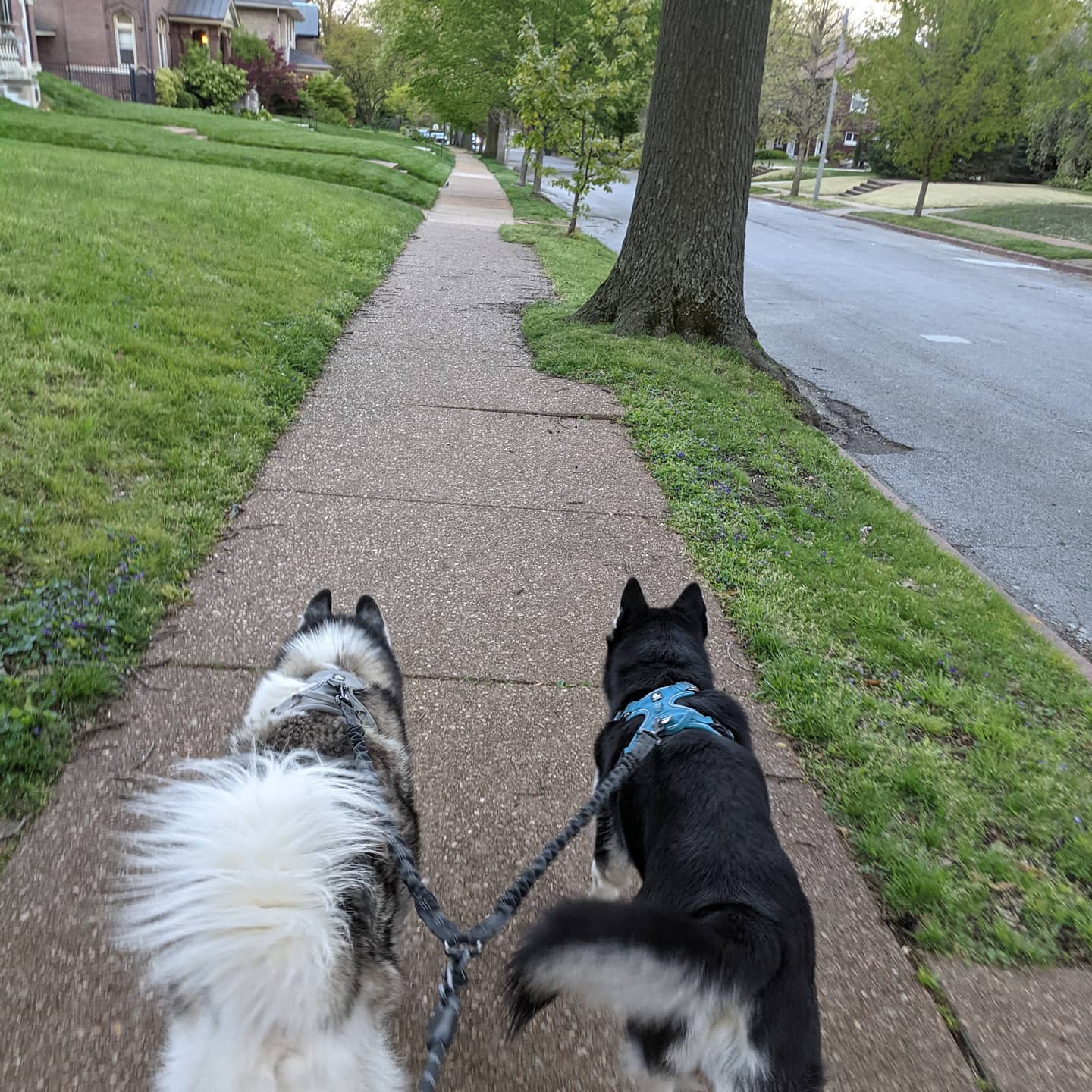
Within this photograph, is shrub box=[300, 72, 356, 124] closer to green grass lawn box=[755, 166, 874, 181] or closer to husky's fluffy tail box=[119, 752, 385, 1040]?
green grass lawn box=[755, 166, 874, 181]

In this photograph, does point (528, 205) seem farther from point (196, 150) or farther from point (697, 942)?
point (697, 942)

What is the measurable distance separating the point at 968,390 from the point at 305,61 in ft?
235

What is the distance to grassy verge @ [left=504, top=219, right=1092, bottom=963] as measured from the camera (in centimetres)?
274

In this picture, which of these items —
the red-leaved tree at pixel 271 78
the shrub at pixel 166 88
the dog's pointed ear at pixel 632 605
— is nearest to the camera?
the dog's pointed ear at pixel 632 605

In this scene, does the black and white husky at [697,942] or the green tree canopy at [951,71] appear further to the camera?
the green tree canopy at [951,71]

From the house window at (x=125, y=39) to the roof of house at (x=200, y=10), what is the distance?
6.89 meters

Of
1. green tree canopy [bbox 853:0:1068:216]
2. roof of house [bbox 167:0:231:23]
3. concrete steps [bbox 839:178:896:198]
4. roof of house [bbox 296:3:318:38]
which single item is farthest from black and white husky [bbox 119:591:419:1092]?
roof of house [bbox 296:3:318:38]

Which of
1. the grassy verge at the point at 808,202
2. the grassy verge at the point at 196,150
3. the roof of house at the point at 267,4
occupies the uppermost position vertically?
the roof of house at the point at 267,4

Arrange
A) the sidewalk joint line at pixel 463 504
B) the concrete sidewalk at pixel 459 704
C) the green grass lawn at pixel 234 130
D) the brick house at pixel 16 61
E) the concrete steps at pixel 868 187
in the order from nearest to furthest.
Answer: the concrete sidewalk at pixel 459 704 < the sidewalk joint line at pixel 463 504 < the brick house at pixel 16 61 < the green grass lawn at pixel 234 130 < the concrete steps at pixel 868 187

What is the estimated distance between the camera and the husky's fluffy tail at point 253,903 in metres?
1.45

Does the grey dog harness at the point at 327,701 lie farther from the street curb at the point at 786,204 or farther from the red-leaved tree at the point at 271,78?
the red-leaved tree at the point at 271,78

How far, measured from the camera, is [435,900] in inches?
72.4

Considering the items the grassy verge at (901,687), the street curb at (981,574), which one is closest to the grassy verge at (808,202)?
the street curb at (981,574)

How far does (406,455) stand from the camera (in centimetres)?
612
